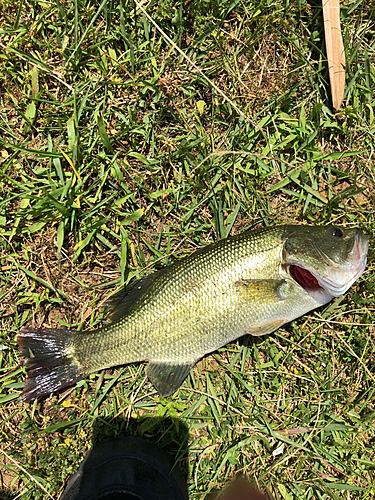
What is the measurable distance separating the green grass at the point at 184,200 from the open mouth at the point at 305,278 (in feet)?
1.43

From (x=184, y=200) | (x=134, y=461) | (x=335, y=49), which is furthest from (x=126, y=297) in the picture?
(x=335, y=49)

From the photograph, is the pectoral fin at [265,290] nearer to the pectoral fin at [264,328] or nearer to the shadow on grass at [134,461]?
the pectoral fin at [264,328]

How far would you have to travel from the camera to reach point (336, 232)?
280 centimetres

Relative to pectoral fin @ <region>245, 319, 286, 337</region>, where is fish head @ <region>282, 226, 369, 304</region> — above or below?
above

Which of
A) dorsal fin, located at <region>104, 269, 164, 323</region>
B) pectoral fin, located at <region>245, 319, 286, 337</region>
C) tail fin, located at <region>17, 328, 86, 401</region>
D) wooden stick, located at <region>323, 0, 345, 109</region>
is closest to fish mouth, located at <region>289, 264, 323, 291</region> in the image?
pectoral fin, located at <region>245, 319, 286, 337</region>

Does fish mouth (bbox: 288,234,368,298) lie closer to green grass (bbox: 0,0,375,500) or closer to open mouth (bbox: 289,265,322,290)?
open mouth (bbox: 289,265,322,290)

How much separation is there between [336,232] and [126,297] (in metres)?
1.76

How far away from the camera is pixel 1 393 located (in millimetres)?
3076

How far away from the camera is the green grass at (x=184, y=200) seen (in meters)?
3.07

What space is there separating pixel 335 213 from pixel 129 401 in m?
2.43

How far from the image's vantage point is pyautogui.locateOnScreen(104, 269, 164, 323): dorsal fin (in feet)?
9.75

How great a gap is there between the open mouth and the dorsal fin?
1073 mm

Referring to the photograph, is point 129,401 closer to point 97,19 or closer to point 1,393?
point 1,393

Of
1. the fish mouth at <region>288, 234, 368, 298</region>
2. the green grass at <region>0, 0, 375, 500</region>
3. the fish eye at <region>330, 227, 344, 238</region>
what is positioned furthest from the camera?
the green grass at <region>0, 0, 375, 500</region>
